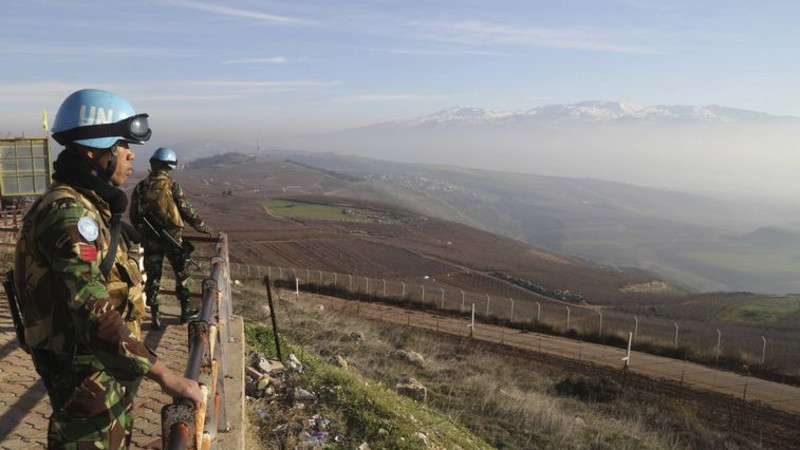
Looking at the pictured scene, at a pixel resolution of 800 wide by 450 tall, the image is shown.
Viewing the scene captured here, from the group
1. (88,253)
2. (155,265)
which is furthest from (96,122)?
(155,265)

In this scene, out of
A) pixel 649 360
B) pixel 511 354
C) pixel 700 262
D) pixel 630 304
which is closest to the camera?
pixel 511 354

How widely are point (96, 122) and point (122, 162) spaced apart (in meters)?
0.23

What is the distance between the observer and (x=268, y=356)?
802 cm

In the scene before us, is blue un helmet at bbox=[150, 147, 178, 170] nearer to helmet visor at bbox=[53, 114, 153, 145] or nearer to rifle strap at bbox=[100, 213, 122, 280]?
helmet visor at bbox=[53, 114, 153, 145]

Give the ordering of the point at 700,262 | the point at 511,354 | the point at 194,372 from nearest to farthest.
A: the point at 194,372, the point at 511,354, the point at 700,262

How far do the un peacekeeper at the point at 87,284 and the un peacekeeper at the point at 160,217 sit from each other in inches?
163

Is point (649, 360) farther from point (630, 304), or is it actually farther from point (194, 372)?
point (630, 304)

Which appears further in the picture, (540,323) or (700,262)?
(700,262)

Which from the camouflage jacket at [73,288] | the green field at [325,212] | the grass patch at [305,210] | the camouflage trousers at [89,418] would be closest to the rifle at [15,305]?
the camouflage jacket at [73,288]

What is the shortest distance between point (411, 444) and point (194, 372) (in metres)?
3.85

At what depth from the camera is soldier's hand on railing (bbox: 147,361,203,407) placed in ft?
8.07

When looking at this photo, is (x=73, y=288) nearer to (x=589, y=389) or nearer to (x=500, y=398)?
(x=500, y=398)

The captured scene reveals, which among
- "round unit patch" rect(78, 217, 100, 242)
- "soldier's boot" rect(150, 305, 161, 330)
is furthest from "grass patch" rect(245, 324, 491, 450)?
"round unit patch" rect(78, 217, 100, 242)

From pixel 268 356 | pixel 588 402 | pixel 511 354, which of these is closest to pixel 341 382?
pixel 268 356
